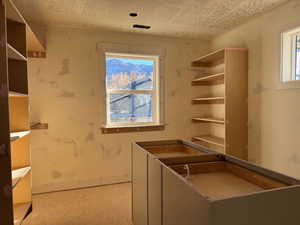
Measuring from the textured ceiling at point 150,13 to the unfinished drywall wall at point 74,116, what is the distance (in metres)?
0.31

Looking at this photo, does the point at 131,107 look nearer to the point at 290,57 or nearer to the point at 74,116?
the point at 74,116

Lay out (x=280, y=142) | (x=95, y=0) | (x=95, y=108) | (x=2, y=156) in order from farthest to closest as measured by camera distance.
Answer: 1. (x=95, y=108)
2. (x=280, y=142)
3. (x=95, y=0)
4. (x=2, y=156)

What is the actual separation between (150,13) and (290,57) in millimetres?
1755

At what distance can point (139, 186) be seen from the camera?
197cm

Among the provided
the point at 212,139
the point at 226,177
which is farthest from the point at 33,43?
the point at 212,139

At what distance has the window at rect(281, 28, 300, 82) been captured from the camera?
2488 millimetres

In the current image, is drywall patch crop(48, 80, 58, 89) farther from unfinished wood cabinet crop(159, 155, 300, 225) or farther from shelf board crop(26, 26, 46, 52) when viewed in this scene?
unfinished wood cabinet crop(159, 155, 300, 225)

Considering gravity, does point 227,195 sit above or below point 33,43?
below

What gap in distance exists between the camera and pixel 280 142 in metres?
2.57

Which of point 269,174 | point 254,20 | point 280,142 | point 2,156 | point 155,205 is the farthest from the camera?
point 254,20

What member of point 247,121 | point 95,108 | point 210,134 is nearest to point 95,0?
point 95,108

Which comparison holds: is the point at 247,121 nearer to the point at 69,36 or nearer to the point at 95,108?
the point at 95,108

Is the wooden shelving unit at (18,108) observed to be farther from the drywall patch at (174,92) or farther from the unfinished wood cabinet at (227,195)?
the drywall patch at (174,92)

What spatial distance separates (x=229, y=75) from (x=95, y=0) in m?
1.92
